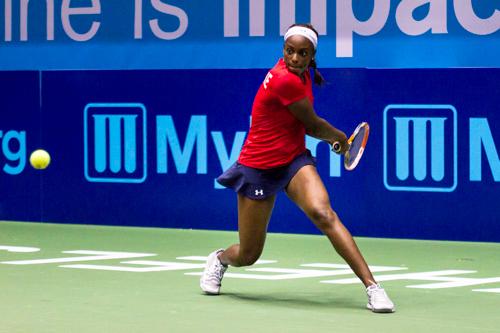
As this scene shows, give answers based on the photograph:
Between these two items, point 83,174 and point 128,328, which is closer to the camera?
point 128,328

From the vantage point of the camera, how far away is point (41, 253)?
1257cm

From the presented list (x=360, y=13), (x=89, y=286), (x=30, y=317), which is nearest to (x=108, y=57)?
(x=360, y=13)

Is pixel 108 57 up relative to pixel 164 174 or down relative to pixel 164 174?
up

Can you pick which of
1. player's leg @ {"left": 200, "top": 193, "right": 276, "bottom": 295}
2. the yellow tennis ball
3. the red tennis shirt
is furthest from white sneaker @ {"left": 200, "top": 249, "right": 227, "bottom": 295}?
the yellow tennis ball

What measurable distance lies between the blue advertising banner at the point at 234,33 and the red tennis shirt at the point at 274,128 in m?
5.35

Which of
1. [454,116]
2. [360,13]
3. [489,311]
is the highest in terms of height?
[360,13]

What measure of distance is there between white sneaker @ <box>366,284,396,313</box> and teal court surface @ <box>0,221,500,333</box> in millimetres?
53

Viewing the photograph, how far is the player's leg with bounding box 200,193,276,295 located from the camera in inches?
370

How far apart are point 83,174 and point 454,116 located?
4090mm

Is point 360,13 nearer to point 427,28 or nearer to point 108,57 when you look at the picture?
point 427,28

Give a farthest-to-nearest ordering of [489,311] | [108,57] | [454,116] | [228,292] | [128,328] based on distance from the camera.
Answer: [108,57] → [454,116] → [228,292] → [489,311] → [128,328]

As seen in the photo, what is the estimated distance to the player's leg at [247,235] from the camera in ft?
30.8

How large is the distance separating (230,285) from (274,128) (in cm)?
150

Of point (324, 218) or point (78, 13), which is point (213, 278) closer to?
point (324, 218)
